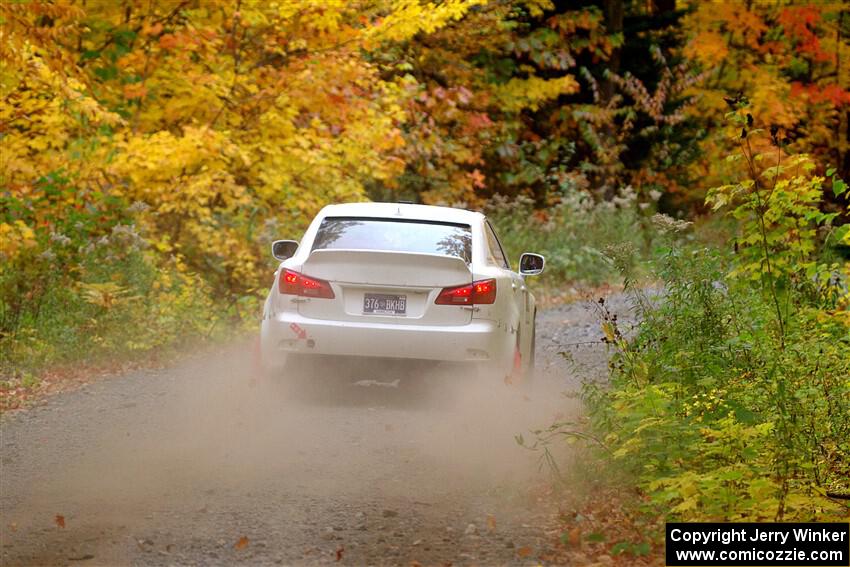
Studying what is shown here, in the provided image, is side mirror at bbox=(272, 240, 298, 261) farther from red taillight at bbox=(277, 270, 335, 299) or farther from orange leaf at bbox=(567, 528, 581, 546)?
orange leaf at bbox=(567, 528, 581, 546)

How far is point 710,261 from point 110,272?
8827 mm

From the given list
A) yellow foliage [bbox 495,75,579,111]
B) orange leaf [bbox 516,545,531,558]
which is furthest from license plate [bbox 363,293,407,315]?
yellow foliage [bbox 495,75,579,111]

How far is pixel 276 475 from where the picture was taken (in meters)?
8.23

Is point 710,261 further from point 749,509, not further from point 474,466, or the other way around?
point 749,509

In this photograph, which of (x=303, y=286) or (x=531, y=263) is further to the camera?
(x=531, y=263)

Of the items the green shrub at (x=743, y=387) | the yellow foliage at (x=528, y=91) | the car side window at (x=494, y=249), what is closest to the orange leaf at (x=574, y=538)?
the green shrub at (x=743, y=387)

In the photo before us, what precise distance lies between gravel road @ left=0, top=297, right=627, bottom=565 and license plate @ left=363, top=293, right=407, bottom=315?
20.1 inches

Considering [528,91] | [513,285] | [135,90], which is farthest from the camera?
[528,91]

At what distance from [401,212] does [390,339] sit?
4.38 feet

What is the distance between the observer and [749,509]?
671 centimetres

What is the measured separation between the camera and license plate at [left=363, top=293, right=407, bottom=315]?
10.4 meters

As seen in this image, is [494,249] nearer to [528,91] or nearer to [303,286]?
[303,286]

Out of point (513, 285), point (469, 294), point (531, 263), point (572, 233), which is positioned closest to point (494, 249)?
point (531, 263)

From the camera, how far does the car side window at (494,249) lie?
11.4 m
